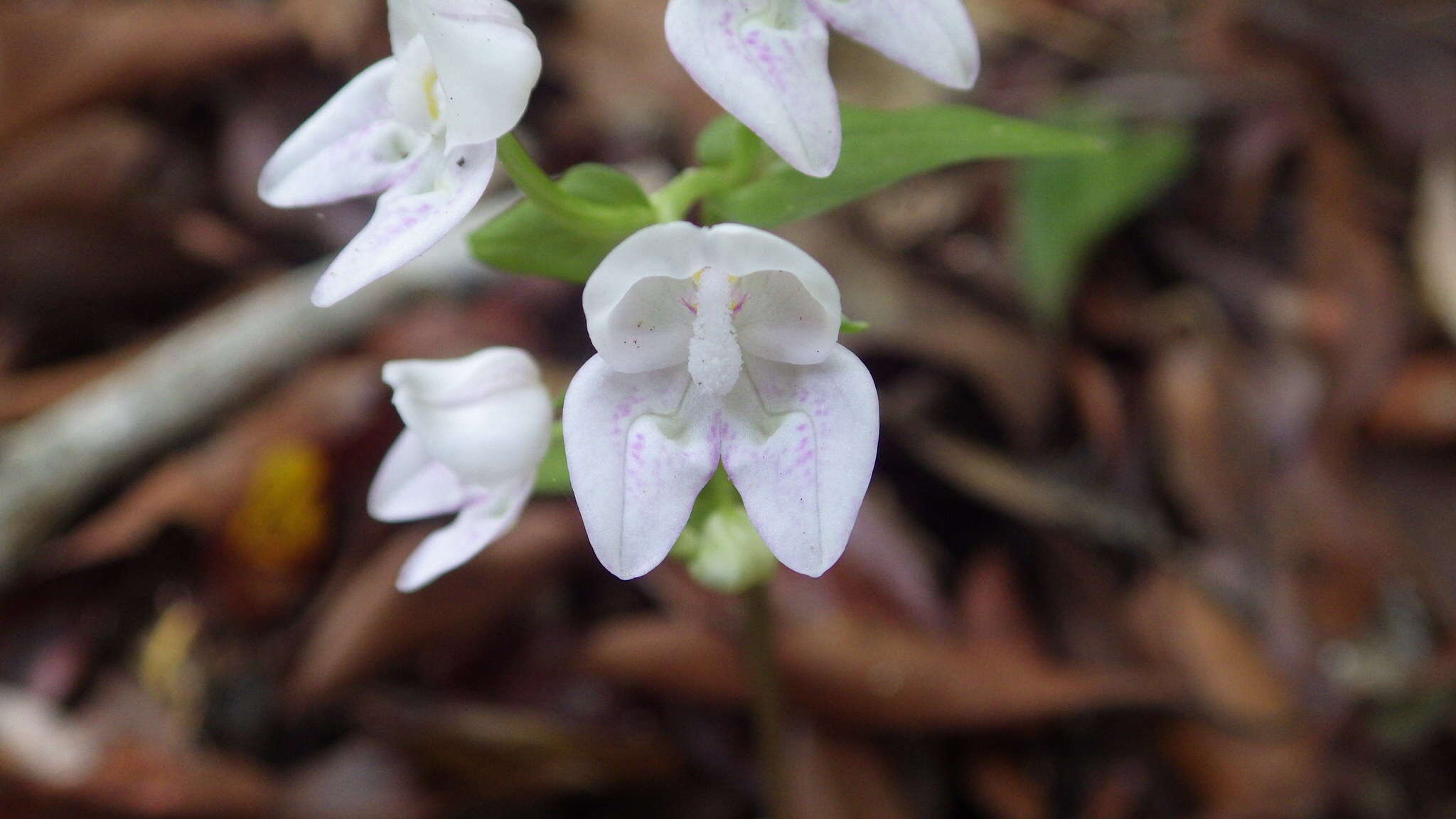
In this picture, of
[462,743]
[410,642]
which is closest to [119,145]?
[410,642]

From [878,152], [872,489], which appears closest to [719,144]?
[878,152]

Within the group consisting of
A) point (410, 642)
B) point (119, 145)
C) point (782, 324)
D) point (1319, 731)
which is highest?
point (782, 324)

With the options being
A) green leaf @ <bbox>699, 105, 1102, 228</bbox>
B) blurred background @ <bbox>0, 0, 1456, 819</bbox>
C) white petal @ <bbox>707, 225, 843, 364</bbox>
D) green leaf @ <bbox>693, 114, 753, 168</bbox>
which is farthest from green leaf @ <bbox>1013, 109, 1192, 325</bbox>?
white petal @ <bbox>707, 225, 843, 364</bbox>

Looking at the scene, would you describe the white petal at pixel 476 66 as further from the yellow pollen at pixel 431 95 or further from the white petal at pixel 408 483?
the white petal at pixel 408 483

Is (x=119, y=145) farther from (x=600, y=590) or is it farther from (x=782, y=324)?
(x=782, y=324)

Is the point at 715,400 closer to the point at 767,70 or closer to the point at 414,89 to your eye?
the point at 767,70

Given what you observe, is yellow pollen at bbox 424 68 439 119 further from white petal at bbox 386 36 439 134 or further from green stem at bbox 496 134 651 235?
green stem at bbox 496 134 651 235

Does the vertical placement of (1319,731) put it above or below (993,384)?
below
